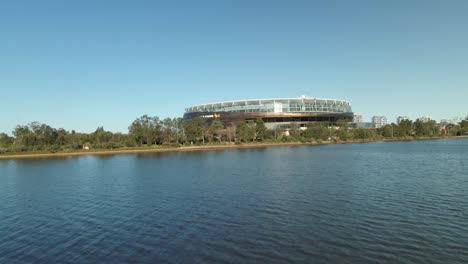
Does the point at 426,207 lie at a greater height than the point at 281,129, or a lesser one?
lesser

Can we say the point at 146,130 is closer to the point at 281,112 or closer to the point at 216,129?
the point at 216,129

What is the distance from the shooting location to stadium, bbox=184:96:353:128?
149625 millimetres

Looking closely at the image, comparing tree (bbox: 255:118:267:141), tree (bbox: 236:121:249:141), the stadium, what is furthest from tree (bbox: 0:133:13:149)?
tree (bbox: 255:118:267:141)

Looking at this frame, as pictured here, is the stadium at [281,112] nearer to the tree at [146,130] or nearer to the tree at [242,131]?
the tree at [242,131]

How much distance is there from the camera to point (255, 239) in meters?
15.4


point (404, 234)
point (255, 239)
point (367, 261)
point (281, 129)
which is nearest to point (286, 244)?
point (255, 239)

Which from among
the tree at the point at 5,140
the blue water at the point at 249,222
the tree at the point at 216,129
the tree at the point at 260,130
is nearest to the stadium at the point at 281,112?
the tree at the point at 260,130

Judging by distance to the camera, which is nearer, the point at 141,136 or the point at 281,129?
the point at 141,136

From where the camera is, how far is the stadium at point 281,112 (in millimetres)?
149625

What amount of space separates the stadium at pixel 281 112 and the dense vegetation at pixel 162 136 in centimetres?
1106

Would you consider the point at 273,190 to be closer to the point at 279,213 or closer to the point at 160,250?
the point at 279,213

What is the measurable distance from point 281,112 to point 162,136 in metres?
64.1

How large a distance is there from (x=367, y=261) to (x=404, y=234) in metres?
4.33

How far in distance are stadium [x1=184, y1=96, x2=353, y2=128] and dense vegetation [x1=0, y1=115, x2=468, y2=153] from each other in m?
11.1
